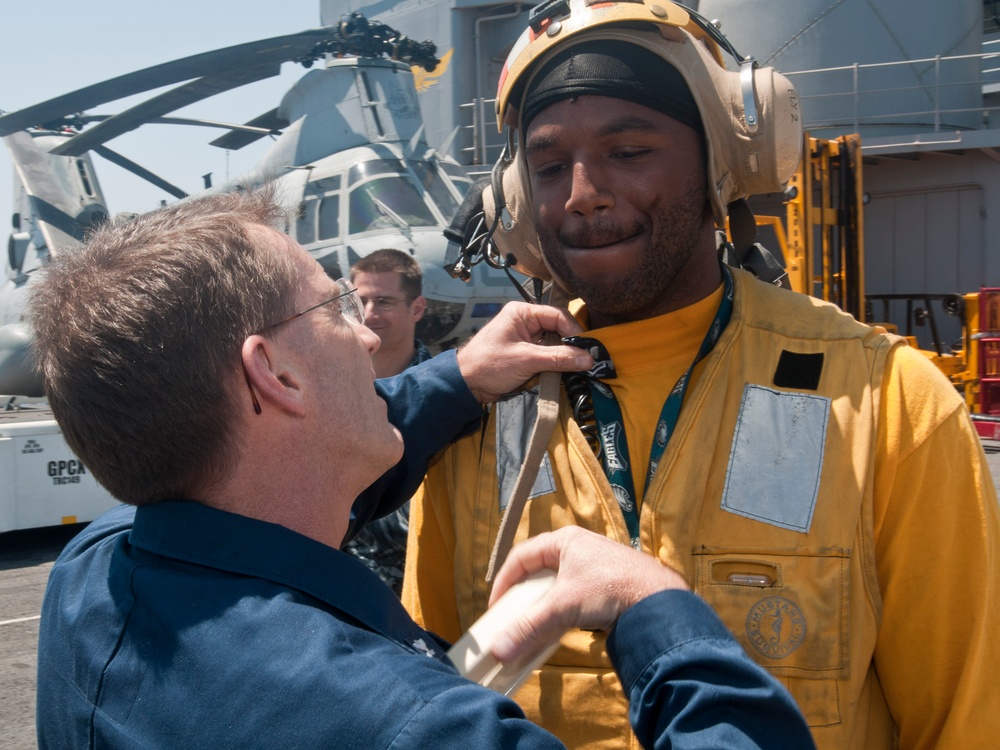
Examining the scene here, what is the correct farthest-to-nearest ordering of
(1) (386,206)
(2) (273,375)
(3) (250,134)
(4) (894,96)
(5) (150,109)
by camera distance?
(3) (250,134), (4) (894,96), (5) (150,109), (1) (386,206), (2) (273,375)

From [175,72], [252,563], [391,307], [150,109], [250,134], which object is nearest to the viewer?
[252,563]

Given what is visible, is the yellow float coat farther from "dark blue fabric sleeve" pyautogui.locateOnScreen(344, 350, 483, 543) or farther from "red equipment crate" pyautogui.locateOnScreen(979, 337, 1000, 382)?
"red equipment crate" pyautogui.locateOnScreen(979, 337, 1000, 382)

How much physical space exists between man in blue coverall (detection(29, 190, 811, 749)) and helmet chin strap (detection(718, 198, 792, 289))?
92 cm

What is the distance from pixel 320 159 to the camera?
13555mm

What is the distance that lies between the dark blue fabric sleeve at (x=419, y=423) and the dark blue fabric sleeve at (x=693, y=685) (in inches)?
26.8

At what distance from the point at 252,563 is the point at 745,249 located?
138 cm

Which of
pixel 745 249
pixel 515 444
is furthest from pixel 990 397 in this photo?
pixel 515 444

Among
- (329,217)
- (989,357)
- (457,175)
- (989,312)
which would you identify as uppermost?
(457,175)

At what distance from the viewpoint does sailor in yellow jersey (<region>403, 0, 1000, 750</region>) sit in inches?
59.6

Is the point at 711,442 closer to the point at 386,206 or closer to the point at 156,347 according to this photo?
the point at 156,347

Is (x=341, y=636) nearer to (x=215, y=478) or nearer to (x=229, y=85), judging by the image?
(x=215, y=478)

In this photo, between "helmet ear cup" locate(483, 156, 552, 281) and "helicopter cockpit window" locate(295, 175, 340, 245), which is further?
"helicopter cockpit window" locate(295, 175, 340, 245)

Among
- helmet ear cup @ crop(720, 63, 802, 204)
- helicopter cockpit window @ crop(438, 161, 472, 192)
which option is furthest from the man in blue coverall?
helicopter cockpit window @ crop(438, 161, 472, 192)

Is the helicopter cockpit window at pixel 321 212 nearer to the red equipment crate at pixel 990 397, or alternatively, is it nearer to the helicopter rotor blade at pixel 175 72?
the helicopter rotor blade at pixel 175 72
